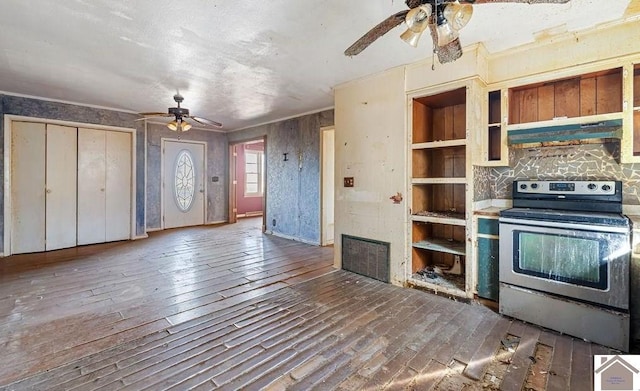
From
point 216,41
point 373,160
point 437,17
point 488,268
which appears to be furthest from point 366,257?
point 216,41

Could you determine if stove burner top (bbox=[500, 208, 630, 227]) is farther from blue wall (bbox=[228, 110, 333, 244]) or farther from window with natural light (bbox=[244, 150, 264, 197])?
window with natural light (bbox=[244, 150, 264, 197])

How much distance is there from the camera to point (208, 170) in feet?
24.7

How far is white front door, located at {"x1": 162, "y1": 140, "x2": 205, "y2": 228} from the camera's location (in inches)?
271

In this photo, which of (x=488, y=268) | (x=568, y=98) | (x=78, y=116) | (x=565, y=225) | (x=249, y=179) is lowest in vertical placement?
(x=488, y=268)

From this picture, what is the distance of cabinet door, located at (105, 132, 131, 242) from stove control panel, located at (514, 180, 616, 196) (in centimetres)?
636

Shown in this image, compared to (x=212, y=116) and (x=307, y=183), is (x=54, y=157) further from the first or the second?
(x=307, y=183)

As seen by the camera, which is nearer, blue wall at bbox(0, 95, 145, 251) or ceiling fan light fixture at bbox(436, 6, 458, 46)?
ceiling fan light fixture at bbox(436, 6, 458, 46)

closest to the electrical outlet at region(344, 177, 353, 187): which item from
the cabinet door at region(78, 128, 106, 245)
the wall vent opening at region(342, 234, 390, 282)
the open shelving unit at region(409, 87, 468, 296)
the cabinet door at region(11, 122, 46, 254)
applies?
the wall vent opening at region(342, 234, 390, 282)

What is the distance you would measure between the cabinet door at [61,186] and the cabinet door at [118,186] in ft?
1.62

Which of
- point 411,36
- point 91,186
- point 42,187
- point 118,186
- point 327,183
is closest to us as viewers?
point 411,36

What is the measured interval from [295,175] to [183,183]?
3088mm

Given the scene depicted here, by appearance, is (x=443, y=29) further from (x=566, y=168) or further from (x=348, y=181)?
(x=348, y=181)

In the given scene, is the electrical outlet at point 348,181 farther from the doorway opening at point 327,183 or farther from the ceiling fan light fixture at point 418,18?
the ceiling fan light fixture at point 418,18

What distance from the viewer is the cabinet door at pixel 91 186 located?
520 cm
